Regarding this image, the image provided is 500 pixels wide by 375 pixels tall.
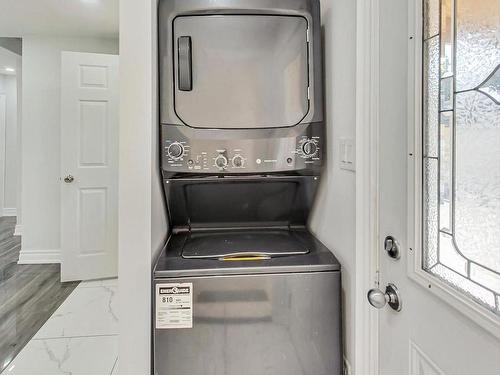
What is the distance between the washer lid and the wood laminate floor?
147 cm

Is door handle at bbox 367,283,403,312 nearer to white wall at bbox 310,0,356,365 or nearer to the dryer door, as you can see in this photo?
white wall at bbox 310,0,356,365

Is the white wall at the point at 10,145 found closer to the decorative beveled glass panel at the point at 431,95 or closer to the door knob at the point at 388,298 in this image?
the door knob at the point at 388,298

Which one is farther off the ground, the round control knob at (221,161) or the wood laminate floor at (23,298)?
the round control knob at (221,161)

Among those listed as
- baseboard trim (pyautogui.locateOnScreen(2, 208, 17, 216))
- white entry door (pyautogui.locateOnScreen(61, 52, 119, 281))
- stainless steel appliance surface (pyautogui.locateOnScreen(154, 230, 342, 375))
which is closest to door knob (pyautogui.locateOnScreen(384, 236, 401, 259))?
stainless steel appliance surface (pyautogui.locateOnScreen(154, 230, 342, 375))

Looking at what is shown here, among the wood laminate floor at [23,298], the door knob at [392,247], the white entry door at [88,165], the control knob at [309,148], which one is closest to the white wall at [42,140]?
the wood laminate floor at [23,298]

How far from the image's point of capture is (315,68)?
1339 mm

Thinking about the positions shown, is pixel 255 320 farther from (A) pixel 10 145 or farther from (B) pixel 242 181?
(A) pixel 10 145

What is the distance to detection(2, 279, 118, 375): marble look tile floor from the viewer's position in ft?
5.94

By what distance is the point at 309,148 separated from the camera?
1346 mm

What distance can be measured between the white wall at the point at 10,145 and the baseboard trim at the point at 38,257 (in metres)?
2.99

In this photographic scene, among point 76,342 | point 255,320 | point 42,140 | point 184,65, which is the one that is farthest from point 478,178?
point 42,140

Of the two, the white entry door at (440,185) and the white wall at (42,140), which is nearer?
the white entry door at (440,185)

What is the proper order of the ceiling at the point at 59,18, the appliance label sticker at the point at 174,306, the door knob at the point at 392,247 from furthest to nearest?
the ceiling at the point at 59,18
the appliance label sticker at the point at 174,306
the door knob at the point at 392,247

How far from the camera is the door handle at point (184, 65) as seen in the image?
4.19 ft
